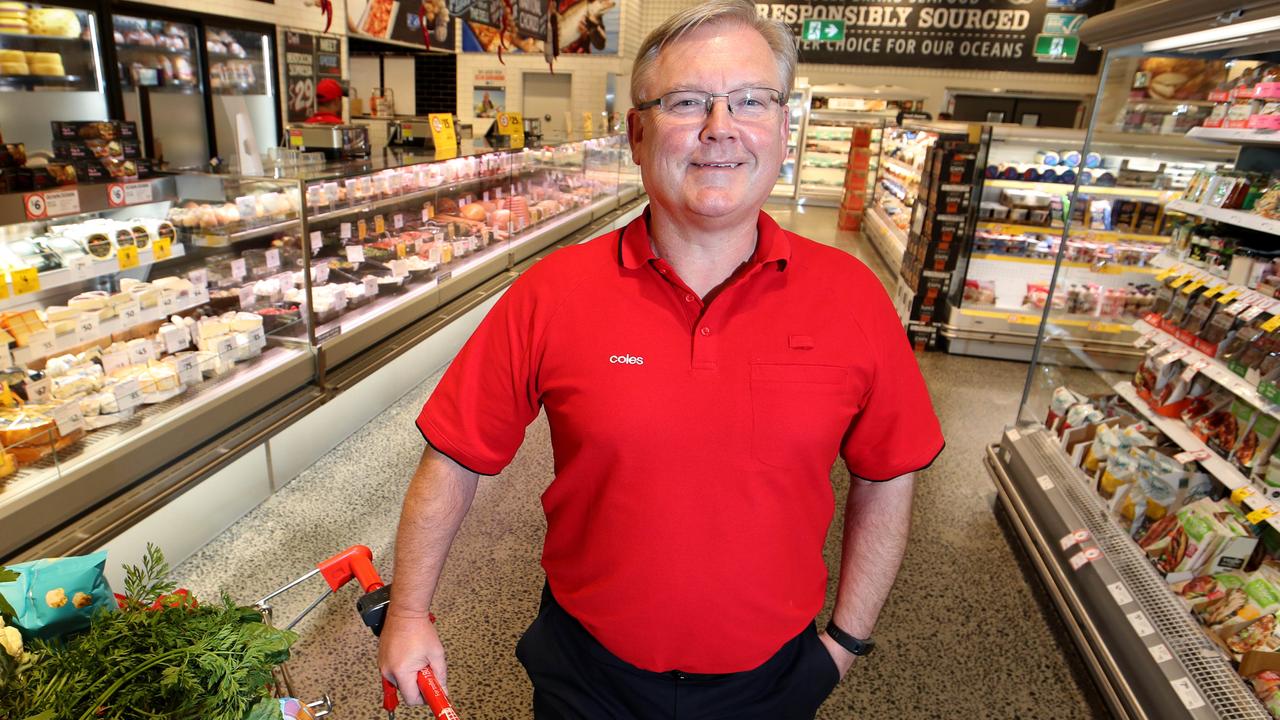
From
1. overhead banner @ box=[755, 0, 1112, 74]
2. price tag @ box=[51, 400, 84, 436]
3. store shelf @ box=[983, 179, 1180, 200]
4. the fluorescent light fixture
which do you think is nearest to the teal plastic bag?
price tag @ box=[51, 400, 84, 436]

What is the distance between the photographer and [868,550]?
5.17 feet

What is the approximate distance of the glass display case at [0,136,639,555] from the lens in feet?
8.15

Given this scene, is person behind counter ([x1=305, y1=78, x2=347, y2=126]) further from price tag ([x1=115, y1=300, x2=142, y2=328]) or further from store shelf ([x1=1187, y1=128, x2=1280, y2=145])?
store shelf ([x1=1187, y1=128, x2=1280, y2=145])

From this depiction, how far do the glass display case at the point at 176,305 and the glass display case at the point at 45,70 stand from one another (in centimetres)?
317

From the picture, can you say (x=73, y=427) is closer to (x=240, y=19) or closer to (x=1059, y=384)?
(x=1059, y=384)

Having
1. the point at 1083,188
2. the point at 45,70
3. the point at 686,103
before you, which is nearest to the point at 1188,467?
the point at 686,103

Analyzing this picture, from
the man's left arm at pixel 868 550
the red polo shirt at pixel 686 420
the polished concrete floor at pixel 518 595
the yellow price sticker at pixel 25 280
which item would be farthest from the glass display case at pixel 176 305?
the man's left arm at pixel 868 550

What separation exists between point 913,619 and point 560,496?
6.96ft

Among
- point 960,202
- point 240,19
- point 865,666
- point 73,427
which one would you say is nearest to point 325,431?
point 73,427

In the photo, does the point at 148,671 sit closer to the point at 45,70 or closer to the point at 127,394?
the point at 127,394

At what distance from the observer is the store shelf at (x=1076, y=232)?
5.30 meters

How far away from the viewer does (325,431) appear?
152 inches

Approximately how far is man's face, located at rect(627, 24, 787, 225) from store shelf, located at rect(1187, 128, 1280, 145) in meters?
2.31

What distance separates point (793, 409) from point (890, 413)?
0.23m
